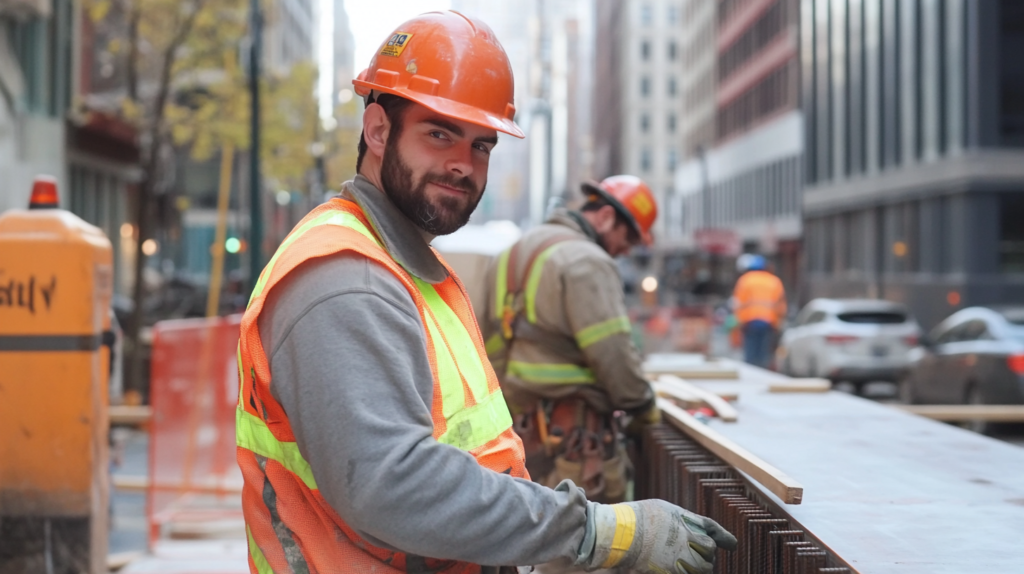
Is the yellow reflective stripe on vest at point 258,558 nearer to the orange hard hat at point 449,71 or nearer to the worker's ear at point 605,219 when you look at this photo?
the orange hard hat at point 449,71

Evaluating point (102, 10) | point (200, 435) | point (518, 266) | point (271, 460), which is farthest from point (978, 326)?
point (271, 460)

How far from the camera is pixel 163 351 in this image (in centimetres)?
1026

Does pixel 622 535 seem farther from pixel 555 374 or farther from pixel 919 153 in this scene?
pixel 919 153

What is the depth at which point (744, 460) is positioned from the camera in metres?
3.67

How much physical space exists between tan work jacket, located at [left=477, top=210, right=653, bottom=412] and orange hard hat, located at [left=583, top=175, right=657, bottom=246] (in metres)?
0.25

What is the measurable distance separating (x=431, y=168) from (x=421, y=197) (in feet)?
0.22

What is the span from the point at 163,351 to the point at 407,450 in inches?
337

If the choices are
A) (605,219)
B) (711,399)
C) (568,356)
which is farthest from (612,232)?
(711,399)

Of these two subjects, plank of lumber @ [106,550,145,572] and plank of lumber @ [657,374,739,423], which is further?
plank of lumber @ [106,550,145,572]

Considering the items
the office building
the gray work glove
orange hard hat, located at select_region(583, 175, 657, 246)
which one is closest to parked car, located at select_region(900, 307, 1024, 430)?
orange hard hat, located at select_region(583, 175, 657, 246)

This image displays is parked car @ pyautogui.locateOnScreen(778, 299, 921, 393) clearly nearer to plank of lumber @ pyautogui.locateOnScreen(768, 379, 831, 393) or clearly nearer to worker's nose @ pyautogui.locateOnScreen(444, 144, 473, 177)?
plank of lumber @ pyautogui.locateOnScreen(768, 379, 831, 393)

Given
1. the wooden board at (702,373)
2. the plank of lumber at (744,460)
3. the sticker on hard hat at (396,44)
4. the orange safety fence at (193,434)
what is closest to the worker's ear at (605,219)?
the plank of lumber at (744,460)

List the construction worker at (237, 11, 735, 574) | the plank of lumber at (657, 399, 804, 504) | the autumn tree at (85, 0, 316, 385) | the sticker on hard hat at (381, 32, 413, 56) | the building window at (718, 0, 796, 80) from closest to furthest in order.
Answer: the construction worker at (237, 11, 735, 574) → the sticker on hard hat at (381, 32, 413, 56) → the plank of lumber at (657, 399, 804, 504) → the autumn tree at (85, 0, 316, 385) → the building window at (718, 0, 796, 80)

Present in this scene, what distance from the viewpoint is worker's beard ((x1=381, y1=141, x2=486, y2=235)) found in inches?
104
